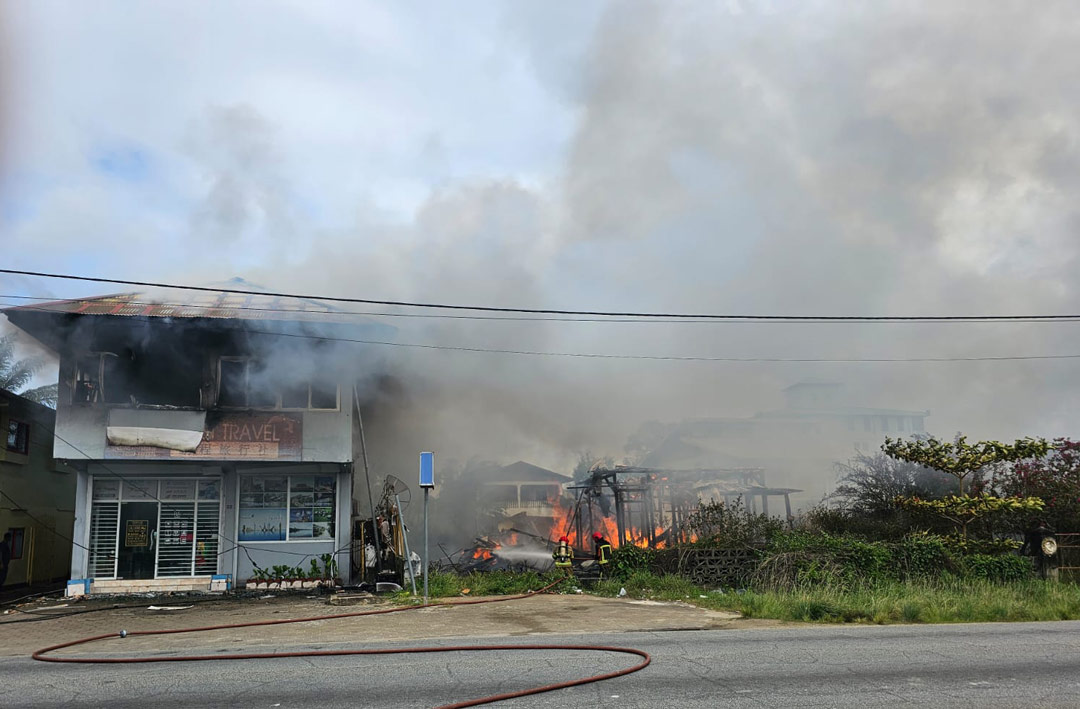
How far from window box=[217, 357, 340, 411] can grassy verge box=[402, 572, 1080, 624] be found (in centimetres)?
492

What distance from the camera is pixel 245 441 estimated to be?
17281mm

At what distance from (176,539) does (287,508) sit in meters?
2.51

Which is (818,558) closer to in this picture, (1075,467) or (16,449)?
(1075,467)

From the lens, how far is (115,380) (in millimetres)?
17375

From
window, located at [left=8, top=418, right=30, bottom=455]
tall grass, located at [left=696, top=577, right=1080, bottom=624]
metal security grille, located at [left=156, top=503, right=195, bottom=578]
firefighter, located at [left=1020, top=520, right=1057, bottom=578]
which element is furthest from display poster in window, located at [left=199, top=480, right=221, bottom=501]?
firefighter, located at [left=1020, top=520, right=1057, bottom=578]

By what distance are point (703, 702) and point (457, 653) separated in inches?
127

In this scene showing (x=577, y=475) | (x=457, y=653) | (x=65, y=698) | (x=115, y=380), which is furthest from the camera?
(x=577, y=475)

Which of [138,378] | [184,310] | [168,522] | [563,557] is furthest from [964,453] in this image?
[138,378]

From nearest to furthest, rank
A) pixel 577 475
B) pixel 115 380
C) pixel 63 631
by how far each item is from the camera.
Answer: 1. pixel 63 631
2. pixel 115 380
3. pixel 577 475

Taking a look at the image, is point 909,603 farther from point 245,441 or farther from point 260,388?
point 260,388

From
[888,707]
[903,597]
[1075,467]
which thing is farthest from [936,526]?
[888,707]

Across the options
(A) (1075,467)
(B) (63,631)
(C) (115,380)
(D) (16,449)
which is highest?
(C) (115,380)

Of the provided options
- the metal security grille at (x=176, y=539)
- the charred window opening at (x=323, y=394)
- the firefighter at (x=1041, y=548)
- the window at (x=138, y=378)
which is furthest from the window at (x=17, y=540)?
the firefighter at (x=1041, y=548)

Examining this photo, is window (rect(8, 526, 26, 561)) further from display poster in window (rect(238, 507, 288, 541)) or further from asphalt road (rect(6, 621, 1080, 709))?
asphalt road (rect(6, 621, 1080, 709))
